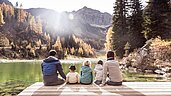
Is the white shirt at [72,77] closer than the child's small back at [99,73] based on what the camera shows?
Yes

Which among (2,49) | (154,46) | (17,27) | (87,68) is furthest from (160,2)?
(17,27)

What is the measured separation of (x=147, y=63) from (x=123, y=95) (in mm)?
26004

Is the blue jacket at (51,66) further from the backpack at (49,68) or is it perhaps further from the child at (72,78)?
the child at (72,78)

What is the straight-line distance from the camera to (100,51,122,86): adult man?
9625 millimetres

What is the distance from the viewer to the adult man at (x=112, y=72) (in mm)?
9625

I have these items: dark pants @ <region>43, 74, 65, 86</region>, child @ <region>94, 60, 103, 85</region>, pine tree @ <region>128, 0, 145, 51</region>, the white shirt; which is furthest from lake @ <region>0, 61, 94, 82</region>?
dark pants @ <region>43, 74, 65, 86</region>

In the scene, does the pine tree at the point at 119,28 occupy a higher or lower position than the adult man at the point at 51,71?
higher

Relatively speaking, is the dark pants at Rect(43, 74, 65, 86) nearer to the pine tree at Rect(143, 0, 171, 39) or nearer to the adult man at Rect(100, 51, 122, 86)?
the adult man at Rect(100, 51, 122, 86)

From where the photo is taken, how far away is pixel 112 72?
383 inches

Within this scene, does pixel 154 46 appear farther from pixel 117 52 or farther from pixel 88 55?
pixel 88 55

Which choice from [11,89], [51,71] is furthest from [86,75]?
[11,89]

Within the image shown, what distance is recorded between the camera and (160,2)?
1625 inches

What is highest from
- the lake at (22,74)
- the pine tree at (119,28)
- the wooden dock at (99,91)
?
the pine tree at (119,28)

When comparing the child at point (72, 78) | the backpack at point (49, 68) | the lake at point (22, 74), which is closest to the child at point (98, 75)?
the child at point (72, 78)
